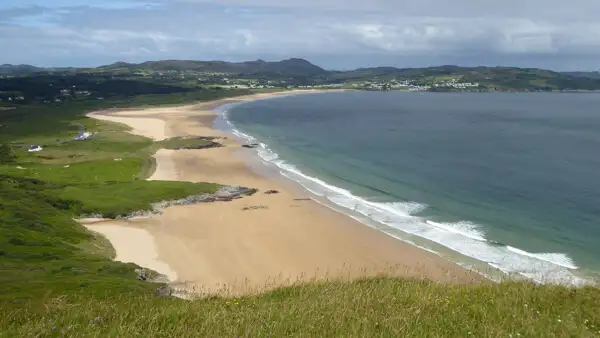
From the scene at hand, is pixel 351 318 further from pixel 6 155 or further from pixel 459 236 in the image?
pixel 6 155

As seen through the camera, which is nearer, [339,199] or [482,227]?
[482,227]

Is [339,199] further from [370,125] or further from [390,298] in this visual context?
[370,125]

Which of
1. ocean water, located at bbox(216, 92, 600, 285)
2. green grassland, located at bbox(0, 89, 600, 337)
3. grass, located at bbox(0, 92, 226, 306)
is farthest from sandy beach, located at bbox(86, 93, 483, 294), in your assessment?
green grassland, located at bbox(0, 89, 600, 337)

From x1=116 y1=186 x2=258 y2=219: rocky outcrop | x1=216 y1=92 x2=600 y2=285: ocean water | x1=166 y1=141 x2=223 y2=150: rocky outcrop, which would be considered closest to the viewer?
x1=216 y1=92 x2=600 y2=285: ocean water

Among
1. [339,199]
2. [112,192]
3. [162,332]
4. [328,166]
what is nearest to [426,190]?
[339,199]

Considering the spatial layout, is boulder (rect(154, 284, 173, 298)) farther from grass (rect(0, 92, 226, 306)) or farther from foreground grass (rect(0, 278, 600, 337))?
foreground grass (rect(0, 278, 600, 337))

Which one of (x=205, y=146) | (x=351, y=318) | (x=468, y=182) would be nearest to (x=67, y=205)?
(x=468, y=182)
